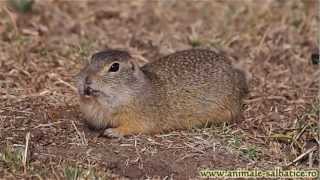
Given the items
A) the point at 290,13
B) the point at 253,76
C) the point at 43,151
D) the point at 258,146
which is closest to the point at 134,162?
the point at 43,151

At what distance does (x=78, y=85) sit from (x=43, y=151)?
52cm

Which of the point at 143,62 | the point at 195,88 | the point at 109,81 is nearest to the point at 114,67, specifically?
the point at 109,81

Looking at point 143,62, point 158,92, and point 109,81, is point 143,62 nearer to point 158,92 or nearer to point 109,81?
point 158,92

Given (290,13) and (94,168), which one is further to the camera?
(290,13)

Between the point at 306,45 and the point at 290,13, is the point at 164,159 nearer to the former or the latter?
the point at 306,45

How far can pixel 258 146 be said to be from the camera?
18.5ft

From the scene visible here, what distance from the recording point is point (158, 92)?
235 inches

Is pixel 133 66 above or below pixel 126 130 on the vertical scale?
above

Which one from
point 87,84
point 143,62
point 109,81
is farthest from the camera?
point 143,62

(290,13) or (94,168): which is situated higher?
(290,13)

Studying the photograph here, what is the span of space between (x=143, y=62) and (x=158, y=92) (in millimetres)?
1566

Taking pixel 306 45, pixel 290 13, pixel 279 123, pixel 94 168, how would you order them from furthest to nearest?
pixel 290 13 < pixel 306 45 < pixel 279 123 < pixel 94 168

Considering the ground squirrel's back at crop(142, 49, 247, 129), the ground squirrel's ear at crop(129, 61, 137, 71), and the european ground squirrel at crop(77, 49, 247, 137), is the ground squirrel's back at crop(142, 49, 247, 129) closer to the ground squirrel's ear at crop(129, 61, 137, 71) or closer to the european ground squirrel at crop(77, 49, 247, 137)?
the european ground squirrel at crop(77, 49, 247, 137)

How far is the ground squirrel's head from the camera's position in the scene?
17.7 feet
